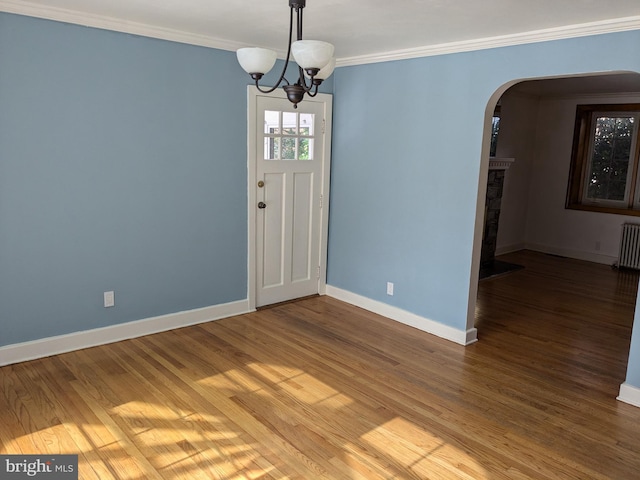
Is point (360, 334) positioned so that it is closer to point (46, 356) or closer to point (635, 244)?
point (46, 356)

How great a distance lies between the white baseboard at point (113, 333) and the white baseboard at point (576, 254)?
16.3 ft

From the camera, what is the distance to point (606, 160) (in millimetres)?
7016

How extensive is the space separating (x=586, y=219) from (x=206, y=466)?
6.46 metres

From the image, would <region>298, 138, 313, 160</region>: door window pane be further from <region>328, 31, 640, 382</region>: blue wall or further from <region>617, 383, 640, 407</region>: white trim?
<region>617, 383, 640, 407</region>: white trim

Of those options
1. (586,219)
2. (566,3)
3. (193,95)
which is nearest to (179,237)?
(193,95)

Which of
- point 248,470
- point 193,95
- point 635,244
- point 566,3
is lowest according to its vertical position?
point 248,470

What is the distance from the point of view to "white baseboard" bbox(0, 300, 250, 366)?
341 centimetres

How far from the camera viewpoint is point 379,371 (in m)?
3.50

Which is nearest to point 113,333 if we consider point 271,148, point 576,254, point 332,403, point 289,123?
point 332,403

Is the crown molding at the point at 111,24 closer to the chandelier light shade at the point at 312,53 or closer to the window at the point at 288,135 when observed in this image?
the window at the point at 288,135

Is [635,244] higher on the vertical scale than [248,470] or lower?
higher

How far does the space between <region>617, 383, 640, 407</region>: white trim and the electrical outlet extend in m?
3.48

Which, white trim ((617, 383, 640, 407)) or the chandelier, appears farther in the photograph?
white trim ((617, 383, 640, 407))

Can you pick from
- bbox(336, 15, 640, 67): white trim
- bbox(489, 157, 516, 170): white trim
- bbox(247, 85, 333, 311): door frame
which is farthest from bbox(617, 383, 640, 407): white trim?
bbox(489, 157, 516, 170): white trim
